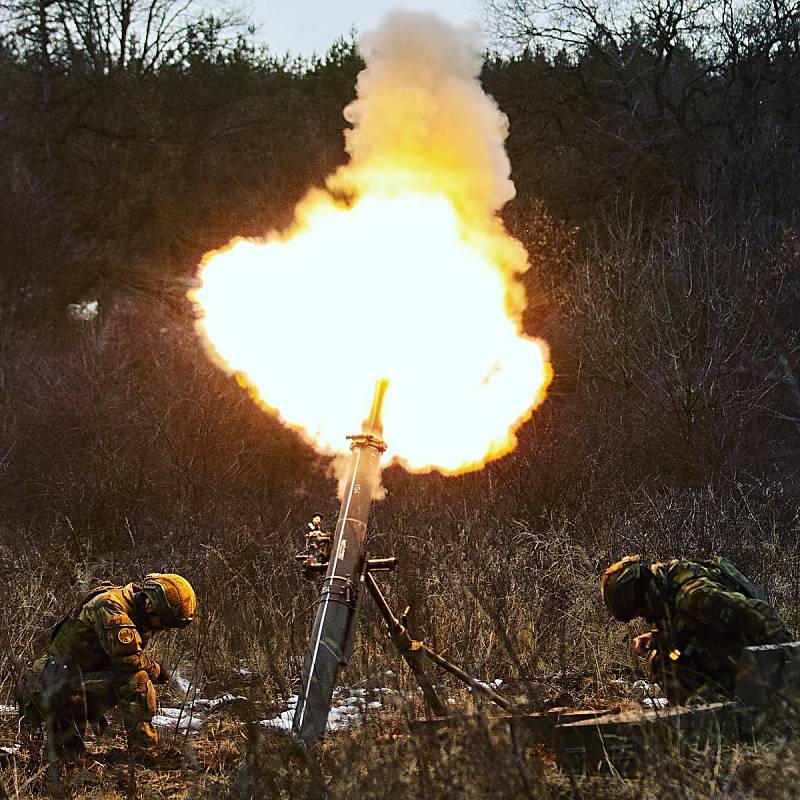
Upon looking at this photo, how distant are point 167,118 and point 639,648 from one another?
24517 millimetres

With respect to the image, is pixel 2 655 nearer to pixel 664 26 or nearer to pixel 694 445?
pixel 694 445

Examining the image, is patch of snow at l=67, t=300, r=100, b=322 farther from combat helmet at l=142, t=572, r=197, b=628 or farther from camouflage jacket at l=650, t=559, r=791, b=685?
camouflage jacket at l=650, t=559, r=791, b=685

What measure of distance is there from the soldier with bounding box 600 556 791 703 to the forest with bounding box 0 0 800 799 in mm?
746

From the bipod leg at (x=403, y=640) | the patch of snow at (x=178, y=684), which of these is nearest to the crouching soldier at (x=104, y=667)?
the patch of snow at (x=178, y=684)

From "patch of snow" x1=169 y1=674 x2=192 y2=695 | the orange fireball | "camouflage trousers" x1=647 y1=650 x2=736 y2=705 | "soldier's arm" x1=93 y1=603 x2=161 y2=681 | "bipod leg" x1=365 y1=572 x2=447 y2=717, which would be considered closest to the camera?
"bipod leg" x1=365 y1=572 x2=447 y2=717

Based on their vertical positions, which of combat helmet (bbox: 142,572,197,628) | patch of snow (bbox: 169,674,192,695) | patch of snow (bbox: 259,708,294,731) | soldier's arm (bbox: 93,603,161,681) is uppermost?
combat helmet (bbox: 142,572,197,628)

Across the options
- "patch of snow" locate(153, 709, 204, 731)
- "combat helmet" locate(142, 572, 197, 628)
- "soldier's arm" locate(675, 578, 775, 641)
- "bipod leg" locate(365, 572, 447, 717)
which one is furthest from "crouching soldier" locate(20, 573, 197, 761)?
"soldier's arm" locate(675, 578, 775, 641)

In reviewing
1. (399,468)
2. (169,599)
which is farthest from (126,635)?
(399,468)

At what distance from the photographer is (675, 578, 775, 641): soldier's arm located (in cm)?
556

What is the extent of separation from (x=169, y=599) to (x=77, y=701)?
2.46 ft

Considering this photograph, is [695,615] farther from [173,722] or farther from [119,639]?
[119,639]

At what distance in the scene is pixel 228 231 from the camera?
79.0ft

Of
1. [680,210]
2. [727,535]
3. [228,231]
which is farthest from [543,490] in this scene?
[228,231]

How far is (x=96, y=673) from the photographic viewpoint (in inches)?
230
